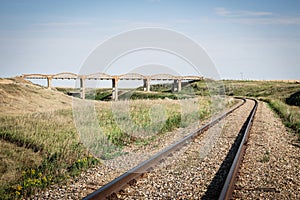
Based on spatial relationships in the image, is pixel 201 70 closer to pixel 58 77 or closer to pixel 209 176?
pixel 209 176

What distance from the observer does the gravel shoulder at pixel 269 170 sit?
646 centimetres

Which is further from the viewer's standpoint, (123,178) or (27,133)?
(27,133)

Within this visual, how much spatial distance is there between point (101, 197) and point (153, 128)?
29.6 ft

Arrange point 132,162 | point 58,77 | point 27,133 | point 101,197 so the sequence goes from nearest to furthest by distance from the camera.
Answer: point 101,197 → point 132,162 → point 27,133 → point 58,77

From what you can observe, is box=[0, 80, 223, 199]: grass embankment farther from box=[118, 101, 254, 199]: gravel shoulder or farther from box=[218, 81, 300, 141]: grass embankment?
box=[218, 81, 300, 141]: grass embankment

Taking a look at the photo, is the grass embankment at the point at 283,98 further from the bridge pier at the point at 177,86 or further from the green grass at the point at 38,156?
the bridge pier at the point at 177,86

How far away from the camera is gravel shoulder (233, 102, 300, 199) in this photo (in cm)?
646

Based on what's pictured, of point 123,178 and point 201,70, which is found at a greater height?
point 201,70

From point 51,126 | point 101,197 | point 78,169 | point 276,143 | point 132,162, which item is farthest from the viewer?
point 51,126

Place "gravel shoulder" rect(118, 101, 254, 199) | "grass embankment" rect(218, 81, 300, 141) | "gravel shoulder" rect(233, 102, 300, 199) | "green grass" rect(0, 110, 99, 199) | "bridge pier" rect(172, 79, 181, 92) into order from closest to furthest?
"gravel shoulder" rect(118, 101, 254, 199) → "gravel shoulder" rect(233, 102, 300, 199) → "green grass" rect(0, 110, 99, 199) → "grass embankment" rect(218, 81, 300, 141) → "bridge pier" rect(172, 79, 181, 92)

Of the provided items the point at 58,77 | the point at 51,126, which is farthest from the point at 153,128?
the point at 58,77

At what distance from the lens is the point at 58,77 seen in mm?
71688

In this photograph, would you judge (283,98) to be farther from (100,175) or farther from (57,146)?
(100,175)

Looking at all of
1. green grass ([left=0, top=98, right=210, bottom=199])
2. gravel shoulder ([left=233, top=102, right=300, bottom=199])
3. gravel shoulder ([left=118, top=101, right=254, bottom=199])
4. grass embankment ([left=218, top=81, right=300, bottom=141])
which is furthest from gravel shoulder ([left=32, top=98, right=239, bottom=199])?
grass embankment ([left=218, top=81, right=300, bottom=141])
